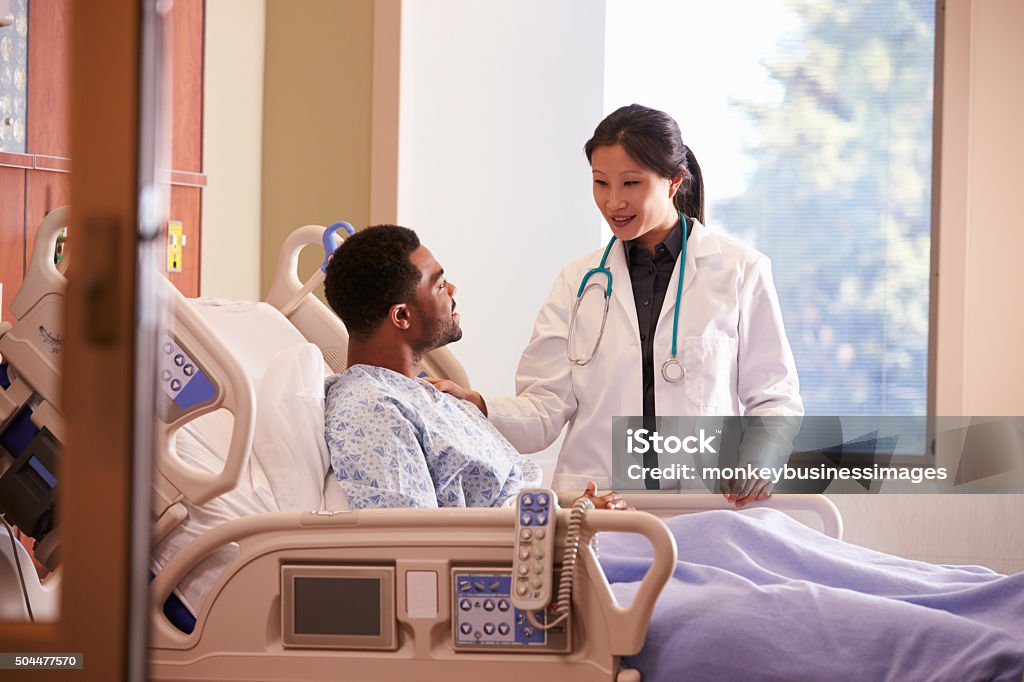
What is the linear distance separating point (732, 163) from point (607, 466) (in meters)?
1.64

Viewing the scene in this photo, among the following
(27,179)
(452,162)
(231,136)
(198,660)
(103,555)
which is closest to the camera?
(103,555)

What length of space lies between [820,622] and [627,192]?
4.14 feet

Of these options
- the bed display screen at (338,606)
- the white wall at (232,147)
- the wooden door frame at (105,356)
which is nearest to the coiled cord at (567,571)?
the bed display screen at (338,606)

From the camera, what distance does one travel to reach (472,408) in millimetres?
2365

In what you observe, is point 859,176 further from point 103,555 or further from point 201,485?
point 103,555

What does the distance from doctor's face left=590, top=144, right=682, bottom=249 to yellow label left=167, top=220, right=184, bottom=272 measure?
138cm

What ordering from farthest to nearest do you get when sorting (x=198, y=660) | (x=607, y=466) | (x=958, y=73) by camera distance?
(x=958, y=73), (x=607, y=466), (x=198, y=660)

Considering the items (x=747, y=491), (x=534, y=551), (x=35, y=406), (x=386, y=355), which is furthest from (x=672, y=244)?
(x=35, y=406)

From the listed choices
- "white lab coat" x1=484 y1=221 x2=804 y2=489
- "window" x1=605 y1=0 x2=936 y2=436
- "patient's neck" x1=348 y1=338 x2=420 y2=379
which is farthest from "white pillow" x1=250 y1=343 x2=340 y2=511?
"window" x1=605 y1=0 x2=936 y2=436

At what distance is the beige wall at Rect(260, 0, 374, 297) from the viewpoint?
3682 mm

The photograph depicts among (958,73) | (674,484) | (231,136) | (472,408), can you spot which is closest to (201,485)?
(472,408)

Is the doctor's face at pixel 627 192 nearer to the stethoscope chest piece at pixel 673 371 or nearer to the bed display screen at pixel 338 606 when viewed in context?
the stethoscope chest piece at pixel 673 371

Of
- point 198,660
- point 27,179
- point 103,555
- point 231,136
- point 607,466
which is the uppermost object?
point 231,136

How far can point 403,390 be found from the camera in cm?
210
